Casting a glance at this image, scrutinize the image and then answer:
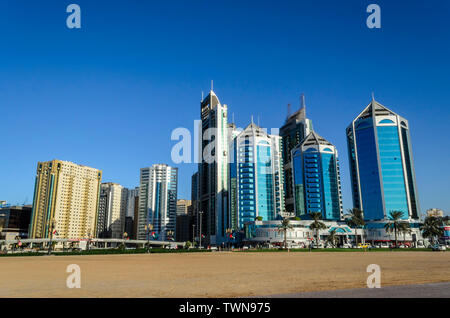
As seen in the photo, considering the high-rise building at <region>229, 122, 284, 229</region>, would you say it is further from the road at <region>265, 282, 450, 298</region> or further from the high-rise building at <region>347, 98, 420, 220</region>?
the road at <region>265, 282, 450, 298</region>

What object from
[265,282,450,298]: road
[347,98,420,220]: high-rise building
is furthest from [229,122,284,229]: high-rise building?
[265,282,450,298]: road

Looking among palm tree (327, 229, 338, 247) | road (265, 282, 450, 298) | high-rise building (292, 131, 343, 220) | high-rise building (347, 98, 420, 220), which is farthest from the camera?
high-rise building (292, 131, 343, 220)

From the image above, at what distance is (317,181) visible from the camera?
17938cm

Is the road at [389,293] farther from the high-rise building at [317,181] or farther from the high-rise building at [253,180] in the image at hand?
the high-rise building at [317,181]

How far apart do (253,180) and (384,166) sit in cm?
6747

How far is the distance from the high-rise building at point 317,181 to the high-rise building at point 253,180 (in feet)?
45.1

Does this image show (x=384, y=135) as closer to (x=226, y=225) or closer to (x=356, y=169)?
(x=356, y=169)

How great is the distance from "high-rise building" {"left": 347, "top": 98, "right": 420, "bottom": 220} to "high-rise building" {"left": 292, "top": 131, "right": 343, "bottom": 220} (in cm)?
1330

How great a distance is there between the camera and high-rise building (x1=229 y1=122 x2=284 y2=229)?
179m

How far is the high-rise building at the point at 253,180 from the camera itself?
179000mm

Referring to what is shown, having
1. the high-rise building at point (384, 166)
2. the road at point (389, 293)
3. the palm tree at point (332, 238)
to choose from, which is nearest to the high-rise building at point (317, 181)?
the high-rise building at point (384, 166)
